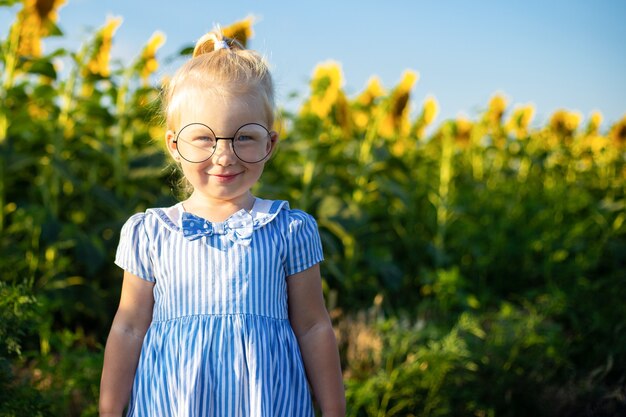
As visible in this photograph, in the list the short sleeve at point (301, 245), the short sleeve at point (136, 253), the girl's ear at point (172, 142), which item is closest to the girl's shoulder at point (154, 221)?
the short sleeve at point (136, 253)

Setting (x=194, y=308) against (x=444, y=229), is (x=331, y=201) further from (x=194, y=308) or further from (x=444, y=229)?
(x=194, y=308)

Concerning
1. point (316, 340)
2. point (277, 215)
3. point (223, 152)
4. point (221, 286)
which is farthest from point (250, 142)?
point (316, 340)

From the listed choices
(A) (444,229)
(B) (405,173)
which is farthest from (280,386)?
(A) (444,229)

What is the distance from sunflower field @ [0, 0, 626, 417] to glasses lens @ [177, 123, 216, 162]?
66 cm

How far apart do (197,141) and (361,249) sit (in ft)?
9.29

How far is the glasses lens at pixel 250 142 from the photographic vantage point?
5.40 feet

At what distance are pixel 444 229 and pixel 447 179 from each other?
33 centimetres

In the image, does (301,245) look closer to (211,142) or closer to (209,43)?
(211,142)

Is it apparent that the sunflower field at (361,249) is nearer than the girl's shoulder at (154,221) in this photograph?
No

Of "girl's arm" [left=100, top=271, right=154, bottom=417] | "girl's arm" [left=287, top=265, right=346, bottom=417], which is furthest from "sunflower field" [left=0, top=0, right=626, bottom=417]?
"girl's arm" [left=287, top=265, right=346, bottom=417]

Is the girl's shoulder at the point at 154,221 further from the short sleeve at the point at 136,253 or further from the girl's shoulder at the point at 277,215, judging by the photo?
the girl's shoulder at the point at 277,215

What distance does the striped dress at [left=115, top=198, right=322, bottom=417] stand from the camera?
1585 millimetres

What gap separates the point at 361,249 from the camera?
173 inches

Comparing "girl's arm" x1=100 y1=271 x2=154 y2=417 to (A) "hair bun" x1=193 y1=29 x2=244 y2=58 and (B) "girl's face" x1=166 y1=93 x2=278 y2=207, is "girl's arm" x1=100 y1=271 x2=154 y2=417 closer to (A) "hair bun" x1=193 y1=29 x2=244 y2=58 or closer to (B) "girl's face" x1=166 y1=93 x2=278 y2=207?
(B) "girl's face" x1=166 y1=93 x2=278 y2=207
